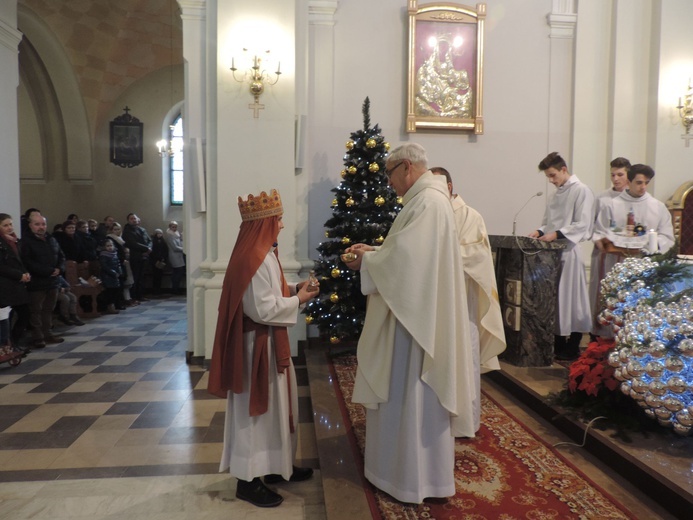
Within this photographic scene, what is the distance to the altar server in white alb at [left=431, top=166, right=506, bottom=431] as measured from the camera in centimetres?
355

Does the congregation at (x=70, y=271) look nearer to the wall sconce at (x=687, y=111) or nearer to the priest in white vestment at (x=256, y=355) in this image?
the priest in white vestment at (x=256, y=355)

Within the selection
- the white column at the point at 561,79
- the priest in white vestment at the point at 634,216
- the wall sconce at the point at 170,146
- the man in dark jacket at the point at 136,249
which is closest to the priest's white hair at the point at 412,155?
the priest in white vestment at the point at 634,216

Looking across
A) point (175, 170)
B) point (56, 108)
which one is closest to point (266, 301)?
point (56, 108)

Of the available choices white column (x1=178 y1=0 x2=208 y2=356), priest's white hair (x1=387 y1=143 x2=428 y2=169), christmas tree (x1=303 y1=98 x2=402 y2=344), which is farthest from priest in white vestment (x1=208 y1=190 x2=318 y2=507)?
white column (x1=178 y1=0 x2=208 y2=356)

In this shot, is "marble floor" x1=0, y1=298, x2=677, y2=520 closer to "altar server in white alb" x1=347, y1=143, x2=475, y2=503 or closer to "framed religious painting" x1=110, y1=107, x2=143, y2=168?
"altar server in white alb" x1=347, y1=143, x2=475, y2=503

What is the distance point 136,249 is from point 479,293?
9.14m

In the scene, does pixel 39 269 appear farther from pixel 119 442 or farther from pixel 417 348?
pixel 417 348

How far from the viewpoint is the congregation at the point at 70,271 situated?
621cm

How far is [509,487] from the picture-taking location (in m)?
2.96

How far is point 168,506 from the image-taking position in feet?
10.0

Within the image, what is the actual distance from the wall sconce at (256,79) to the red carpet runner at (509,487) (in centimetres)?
365

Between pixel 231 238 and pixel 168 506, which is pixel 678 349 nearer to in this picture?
pixel 168 506

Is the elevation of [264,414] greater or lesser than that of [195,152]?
lesser

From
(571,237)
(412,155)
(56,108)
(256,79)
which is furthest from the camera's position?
(56,108)
